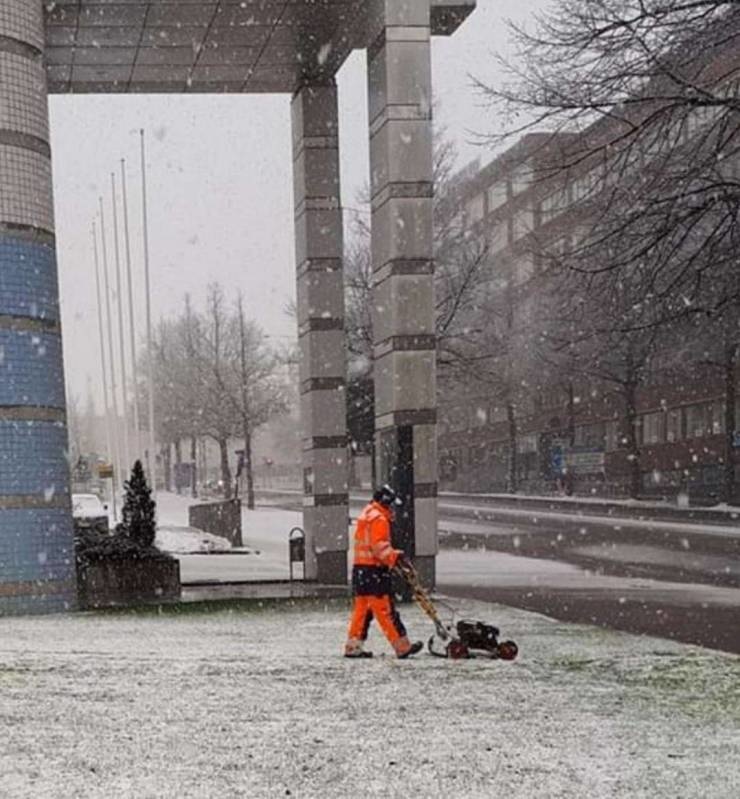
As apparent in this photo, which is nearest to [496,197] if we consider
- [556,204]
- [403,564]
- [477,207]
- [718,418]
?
[477,207]

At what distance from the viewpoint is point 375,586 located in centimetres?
1259

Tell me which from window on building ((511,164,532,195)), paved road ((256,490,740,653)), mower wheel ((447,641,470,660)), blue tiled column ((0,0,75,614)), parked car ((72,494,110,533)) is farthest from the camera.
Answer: parked car ((72,494,110,533))

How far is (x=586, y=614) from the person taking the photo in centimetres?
1797

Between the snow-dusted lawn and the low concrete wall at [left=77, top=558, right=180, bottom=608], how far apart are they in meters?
6.19

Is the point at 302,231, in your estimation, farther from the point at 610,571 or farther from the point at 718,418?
the point at 718,418

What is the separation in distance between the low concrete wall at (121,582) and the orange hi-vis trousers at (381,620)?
332 inches

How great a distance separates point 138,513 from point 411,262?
654cm

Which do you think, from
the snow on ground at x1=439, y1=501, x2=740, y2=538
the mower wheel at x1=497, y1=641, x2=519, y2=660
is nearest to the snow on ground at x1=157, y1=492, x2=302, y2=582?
the snow on ground at x1=439, y1=501, x2=740, y2=538

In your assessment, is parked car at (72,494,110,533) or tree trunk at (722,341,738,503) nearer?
parked car at (72,494,110,533)

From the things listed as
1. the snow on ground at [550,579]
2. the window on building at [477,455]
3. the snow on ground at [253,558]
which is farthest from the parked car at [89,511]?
the window on building at [477,455]

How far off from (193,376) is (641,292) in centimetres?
4815

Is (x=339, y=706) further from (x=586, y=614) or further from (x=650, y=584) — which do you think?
(x=650, y=584)

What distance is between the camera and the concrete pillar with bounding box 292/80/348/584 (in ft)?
76.4

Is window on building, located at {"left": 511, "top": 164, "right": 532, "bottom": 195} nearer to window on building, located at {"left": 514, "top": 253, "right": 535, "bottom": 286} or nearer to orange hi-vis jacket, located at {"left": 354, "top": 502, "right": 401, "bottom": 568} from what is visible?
window on building, located at {"left": 514, "top": 253, "right": 535, "bottom": 286}
